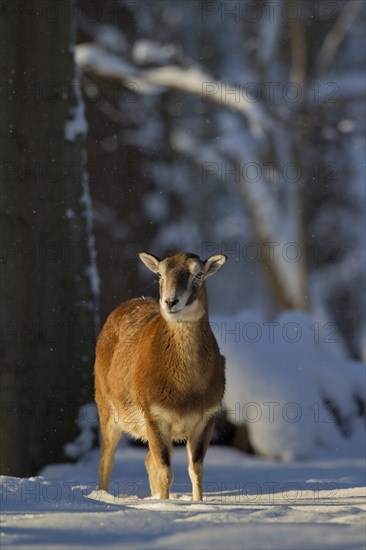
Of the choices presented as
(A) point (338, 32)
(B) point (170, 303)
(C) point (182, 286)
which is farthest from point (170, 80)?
(B) point (170, 303)

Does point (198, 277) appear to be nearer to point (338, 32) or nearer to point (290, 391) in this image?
point (290, 391)

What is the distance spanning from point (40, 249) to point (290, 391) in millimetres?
2811

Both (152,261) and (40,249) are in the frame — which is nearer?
(152,261)

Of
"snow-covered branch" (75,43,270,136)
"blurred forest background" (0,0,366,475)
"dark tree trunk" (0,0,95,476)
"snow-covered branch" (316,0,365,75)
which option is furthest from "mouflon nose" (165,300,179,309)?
"snow-covered branch" (316,0,365,75)

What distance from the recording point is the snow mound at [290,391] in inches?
415

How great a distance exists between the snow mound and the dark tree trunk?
1600 mm

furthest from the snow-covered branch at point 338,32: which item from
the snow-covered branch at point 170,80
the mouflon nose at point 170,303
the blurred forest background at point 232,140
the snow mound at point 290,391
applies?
the mouflon nose at point 170,303

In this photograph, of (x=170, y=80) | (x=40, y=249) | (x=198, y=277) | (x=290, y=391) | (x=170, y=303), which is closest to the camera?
(x=170, y=303)

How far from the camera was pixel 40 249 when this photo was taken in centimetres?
991

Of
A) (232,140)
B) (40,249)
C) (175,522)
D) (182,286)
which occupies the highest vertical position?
(232,140)

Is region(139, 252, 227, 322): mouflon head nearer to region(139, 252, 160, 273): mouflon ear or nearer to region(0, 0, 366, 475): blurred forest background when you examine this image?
region(139, 252, 160, 273): mouflon ear

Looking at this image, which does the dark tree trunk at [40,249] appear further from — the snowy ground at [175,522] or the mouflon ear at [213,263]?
the mouflon ear at [213,263]

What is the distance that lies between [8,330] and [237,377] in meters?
2.44

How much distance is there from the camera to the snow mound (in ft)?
34.6
